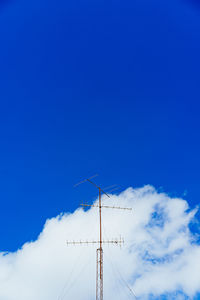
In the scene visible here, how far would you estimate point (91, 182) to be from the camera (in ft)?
88.5

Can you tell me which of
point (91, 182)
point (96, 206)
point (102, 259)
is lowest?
point (102, 259)

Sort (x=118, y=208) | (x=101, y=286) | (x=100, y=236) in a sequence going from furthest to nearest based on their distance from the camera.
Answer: (x=118, y=208), (x=100, y=236), (x=101, y=286)

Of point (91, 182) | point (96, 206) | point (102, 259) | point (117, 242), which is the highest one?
point (91, 182)

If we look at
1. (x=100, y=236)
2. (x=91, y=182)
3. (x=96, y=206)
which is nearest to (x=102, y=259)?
(x=100, y=236)

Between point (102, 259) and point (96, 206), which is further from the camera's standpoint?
point (96, 206)

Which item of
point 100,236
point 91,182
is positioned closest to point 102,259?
point 100,236

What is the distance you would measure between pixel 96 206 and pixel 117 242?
4.18m

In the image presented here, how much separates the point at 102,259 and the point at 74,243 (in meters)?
3.53

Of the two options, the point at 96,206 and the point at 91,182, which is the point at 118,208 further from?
the point at 91,182

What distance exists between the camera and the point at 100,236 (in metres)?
25.8

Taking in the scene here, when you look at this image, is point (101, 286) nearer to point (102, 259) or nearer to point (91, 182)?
point (102, 259)

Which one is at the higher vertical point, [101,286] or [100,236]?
[100,236]

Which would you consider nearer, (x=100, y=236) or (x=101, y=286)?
(x=101, y=286)

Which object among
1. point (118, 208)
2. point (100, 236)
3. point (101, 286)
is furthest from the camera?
point (118, 208)
